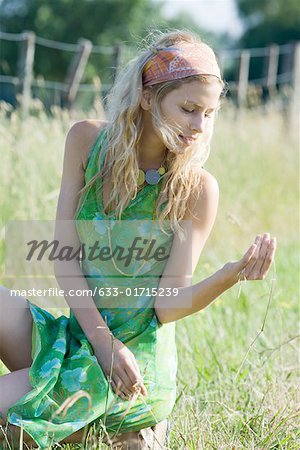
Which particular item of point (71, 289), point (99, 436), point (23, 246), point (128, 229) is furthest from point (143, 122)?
point (23, 246)

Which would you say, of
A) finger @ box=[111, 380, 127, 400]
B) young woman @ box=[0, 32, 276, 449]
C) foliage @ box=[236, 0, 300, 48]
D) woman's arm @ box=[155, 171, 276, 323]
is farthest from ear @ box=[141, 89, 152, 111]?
foliage @ box=[236, 0, 300, 48]

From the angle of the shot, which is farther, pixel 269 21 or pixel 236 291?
pixel 269 21

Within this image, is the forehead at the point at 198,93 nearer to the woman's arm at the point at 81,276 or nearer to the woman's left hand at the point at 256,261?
the woman's arm at the point at 81,276

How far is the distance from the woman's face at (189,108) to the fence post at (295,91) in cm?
592

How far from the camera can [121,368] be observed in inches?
80.3

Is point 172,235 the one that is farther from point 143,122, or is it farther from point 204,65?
point 204,65

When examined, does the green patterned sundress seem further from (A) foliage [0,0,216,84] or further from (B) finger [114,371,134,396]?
(A) foliage [0,0,216,84]

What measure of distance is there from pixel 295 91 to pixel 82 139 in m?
Result: 6.59

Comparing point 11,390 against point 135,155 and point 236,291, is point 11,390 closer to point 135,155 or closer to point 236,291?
point 135,155

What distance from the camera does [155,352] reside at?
2188 millimetres

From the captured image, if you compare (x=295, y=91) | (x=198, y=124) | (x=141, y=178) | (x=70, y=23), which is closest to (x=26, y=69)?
(x=141, y=178)

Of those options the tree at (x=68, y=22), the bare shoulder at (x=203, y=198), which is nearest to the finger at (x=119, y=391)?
the bare shoulder at (x=203, y=198)

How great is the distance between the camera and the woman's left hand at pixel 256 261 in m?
1.96

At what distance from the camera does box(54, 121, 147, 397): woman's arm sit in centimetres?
204
